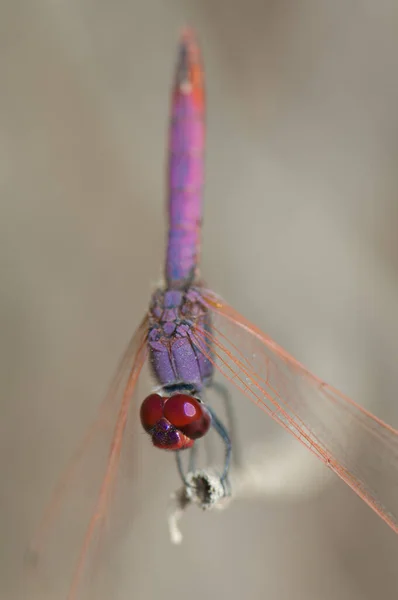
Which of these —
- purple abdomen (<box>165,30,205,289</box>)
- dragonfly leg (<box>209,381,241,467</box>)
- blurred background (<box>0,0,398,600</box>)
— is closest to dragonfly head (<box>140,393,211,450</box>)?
dragonfly leg (<box>209,381,241,467</box>)

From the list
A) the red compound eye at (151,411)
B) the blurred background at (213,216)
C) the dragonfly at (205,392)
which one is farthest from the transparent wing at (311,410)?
the blurred background at (213,216)

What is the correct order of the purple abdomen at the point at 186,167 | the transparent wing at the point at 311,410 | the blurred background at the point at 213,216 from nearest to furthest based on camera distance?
the transparent wing at the point at 311,410 → the purple abdomen at the point at 186,167 → the blurred background at the point at 213,216

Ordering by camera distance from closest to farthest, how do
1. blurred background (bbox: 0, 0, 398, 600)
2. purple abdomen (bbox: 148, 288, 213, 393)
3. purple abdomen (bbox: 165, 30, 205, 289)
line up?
purple abdomen (bbox: 148, 288, 213, 393) < purple abdomen (bbox: 165, 30, 205, 289) < blurred background (bbox: 0, 0, 398, 600)

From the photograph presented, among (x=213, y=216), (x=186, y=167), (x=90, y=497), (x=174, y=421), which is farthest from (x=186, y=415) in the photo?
(x=213, y=216)

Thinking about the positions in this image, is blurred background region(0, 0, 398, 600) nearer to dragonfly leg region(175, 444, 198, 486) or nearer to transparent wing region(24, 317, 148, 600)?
transparent wing region(24, 317, 148, 600)

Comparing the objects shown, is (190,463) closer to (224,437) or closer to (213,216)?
(224,437)

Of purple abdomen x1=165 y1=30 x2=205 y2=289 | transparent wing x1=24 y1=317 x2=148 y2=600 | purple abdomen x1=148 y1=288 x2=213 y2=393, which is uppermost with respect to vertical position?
purple abdomen x1=165 y1=30 x2=205 y2=289

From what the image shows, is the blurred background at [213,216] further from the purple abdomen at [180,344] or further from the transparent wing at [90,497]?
the purple abdomen at [180,344]
